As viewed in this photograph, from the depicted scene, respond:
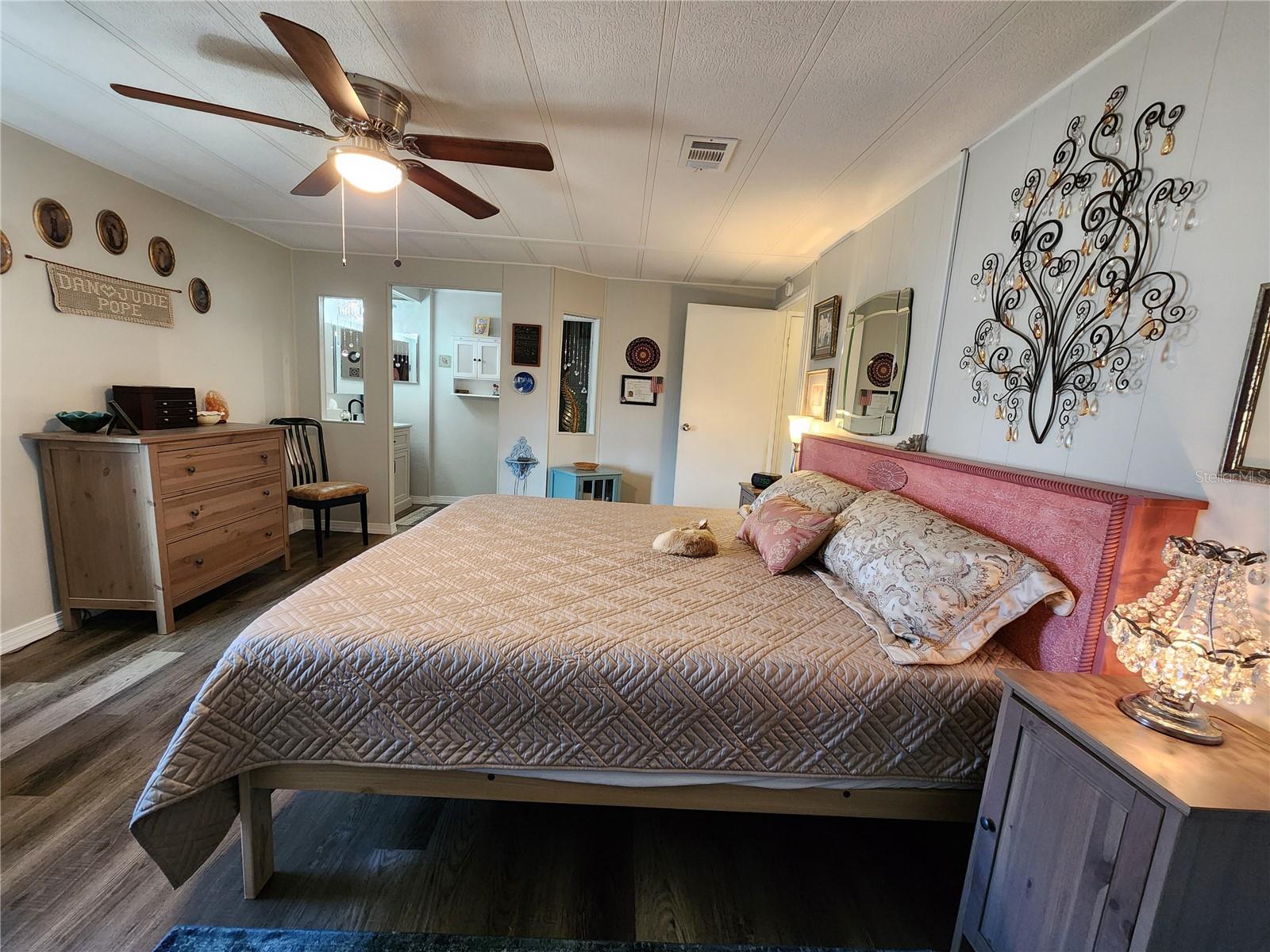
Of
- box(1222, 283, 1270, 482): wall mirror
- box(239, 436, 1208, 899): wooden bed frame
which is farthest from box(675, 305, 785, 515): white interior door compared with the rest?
box(1222, 283, 1270, 482): wall mirror

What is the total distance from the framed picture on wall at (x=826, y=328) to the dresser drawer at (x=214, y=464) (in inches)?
146

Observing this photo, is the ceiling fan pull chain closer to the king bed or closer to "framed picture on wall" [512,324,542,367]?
"framed picture on wall" [512,324,542,367]

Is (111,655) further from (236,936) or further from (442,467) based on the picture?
(442,467)

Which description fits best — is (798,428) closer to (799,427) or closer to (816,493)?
(799,427)

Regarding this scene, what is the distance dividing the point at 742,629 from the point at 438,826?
112 cm

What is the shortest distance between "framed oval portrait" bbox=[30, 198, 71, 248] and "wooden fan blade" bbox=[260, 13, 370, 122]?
1.86 meters

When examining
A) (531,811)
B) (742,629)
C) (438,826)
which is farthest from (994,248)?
(438,826)

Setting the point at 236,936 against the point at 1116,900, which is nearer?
the point at 1116,900

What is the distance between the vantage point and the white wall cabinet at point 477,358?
5.06 m

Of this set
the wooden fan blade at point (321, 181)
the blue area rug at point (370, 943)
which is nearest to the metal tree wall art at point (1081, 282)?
the blue area rug at point (370, 943)

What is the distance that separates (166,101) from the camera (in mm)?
1434

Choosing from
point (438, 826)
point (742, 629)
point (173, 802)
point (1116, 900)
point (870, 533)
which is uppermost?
point (870, 533)

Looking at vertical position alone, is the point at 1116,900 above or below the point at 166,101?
below

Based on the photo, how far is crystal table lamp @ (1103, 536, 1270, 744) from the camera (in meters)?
0.84
